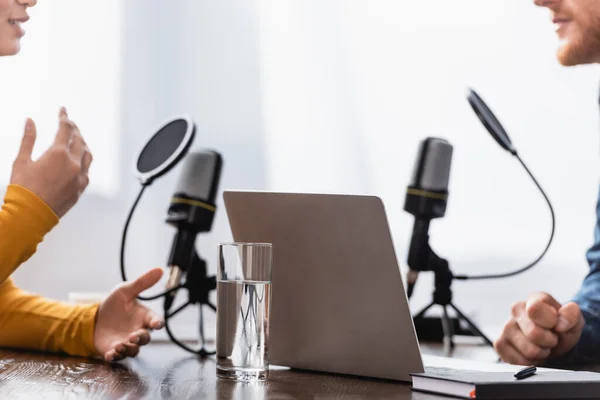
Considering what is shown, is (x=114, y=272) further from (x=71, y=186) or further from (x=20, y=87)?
(x=71, y=186)

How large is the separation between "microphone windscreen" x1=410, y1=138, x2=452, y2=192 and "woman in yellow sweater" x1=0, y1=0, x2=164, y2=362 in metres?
0.46

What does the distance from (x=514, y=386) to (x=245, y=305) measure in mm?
334

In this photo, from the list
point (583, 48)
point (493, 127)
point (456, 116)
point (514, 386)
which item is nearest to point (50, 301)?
point (493, 127)

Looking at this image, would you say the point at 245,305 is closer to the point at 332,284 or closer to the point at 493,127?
the point at 332,284

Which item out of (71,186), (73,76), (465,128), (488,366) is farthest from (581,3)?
(73,76)

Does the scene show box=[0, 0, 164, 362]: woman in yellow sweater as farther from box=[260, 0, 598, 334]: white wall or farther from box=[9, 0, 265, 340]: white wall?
box=[260, 0, 598, 334]: white wall

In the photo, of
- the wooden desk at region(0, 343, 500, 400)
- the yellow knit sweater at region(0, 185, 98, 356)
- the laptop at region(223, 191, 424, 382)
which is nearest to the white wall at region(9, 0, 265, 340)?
the yellow knit sweater at region(0, 185, 98, 356)

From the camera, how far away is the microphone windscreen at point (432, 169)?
137cm

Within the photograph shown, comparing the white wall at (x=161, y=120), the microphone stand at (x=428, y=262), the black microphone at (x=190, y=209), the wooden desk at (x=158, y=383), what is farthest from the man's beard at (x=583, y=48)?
the wooden desk at (x=158, y=383)

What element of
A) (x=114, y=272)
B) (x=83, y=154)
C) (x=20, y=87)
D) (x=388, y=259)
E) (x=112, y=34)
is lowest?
(x=114, y=272)

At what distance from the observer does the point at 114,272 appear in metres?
2.33

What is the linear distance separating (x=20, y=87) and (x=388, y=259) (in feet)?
5.20

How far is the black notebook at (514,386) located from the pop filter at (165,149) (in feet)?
2.12

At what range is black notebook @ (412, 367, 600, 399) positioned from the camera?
79 centimetres
